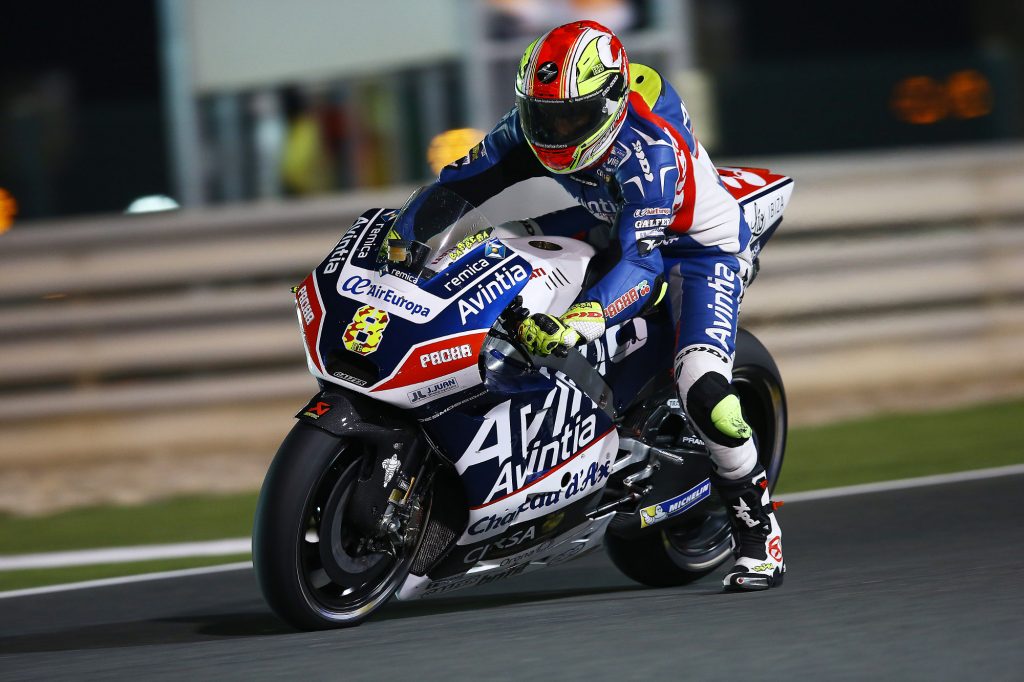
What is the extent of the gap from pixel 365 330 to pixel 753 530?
62.2 inches

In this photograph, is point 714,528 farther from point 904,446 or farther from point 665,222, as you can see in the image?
point 904,446

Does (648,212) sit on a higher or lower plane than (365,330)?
higher

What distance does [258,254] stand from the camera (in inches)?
364

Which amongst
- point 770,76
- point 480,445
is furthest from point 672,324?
point 770,76

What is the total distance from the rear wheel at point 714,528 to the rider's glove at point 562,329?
99 cm

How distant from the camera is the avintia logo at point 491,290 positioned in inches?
197

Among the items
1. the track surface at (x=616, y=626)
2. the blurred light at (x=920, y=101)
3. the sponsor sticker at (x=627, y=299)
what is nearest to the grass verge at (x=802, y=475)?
the track surface at (x=616, y=626)

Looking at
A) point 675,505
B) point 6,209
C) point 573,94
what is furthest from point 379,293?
point 6,209

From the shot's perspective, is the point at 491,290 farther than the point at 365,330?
Yes

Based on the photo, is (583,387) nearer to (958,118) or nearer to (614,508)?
(614,508)

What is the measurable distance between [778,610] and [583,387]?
925 mm

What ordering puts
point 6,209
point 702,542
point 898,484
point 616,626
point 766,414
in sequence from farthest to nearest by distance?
point 6,209, point 898,484, point 766,414, point 702,542, point 616,626

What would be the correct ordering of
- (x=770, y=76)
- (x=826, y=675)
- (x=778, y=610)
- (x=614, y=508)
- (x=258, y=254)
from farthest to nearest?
1. (x=770, y=76)
2. (x=258, y=254)
3. (x=614, y=508)
4. (x=778, y=610)
5. (x=826, y=675)

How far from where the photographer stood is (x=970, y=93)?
15570 millimetres
